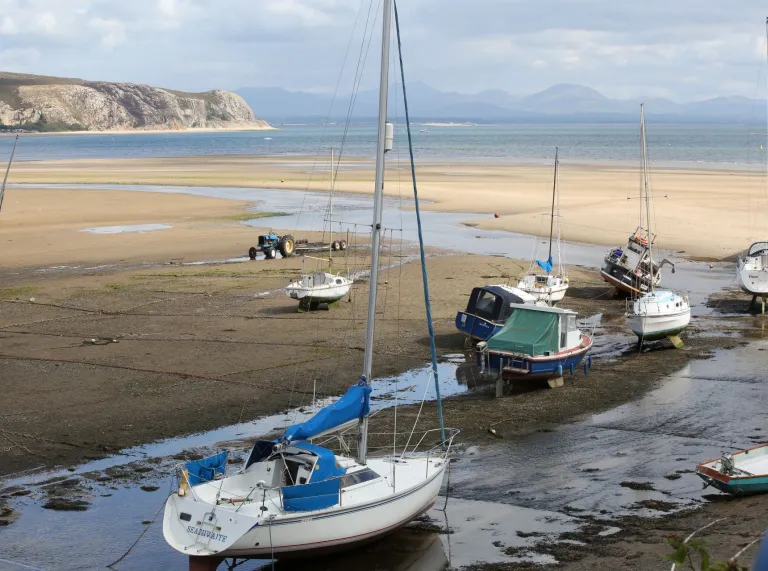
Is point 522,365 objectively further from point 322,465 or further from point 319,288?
point 322,465

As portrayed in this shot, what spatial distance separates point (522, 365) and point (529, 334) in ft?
4.29

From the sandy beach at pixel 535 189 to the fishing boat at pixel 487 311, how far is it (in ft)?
75.1

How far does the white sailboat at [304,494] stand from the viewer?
15414 mm

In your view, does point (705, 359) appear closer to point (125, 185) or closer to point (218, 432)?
point (218, 432)

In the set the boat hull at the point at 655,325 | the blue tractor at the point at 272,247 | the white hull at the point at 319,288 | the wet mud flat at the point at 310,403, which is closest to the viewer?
the wet mud flat at the point at 310,403

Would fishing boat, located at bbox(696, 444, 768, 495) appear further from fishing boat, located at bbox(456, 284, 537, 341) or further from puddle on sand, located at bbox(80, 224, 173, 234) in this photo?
puddle on sand, located at bbox(80, 224, 173, 234)

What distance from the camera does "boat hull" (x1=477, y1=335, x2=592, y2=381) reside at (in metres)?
27.0

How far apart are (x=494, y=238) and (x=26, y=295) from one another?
26.9 metres

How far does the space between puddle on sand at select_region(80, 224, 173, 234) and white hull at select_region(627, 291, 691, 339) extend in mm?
34114

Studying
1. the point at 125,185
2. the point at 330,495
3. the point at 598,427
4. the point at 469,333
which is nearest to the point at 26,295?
the point at 469,333

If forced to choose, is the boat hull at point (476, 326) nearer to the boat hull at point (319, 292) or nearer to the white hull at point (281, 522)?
the boat hull at point (319, 292)

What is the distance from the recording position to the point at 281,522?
611 inches

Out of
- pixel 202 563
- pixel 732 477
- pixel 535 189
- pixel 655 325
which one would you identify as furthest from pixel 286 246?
pixel 535 189

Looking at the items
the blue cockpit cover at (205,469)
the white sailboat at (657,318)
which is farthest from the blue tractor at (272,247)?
the blue cockpit cover at (205,469)
